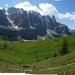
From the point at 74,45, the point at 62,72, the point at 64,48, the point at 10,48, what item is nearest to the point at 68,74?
the point at 62,72

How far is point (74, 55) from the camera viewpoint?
62688 millimetres

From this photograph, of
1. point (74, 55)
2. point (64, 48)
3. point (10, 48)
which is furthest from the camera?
point (10, 48)

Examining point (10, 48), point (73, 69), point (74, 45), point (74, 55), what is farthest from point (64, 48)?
point (10, 48)

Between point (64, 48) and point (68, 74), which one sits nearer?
point (68, 74)

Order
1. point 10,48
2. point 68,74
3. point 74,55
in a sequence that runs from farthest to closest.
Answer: point 10,48
point 74,55
point 68,74

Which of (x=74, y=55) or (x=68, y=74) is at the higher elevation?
(x=74, y=55)

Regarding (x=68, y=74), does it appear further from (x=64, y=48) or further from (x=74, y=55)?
(x=64, y=48)

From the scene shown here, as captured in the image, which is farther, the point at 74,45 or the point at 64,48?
the point at 74,45

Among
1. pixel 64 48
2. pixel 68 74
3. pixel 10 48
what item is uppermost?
pixel 10 48

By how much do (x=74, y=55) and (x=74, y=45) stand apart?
8736cm

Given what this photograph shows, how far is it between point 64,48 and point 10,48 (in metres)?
107

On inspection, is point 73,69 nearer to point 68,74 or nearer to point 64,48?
point 68,74

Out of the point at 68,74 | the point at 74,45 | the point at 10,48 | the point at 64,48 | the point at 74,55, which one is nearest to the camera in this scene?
the point at 68,74

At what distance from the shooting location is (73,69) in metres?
39.5
